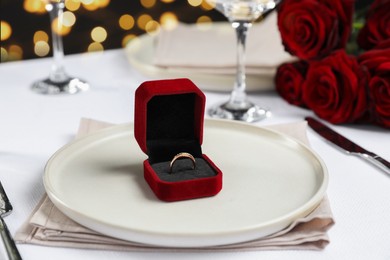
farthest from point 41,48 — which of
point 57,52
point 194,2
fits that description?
point 57,52

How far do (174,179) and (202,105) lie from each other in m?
0.09

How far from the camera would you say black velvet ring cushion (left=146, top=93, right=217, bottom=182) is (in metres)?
0.65

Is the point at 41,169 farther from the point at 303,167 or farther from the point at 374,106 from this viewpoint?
the point at 374,106

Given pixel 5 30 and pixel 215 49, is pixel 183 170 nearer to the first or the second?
pixel 215 49

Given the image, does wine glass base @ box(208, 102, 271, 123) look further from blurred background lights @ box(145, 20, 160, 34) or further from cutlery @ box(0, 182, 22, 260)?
blurred background lights @ box(145, 20, 160, 34)

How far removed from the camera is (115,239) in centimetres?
56

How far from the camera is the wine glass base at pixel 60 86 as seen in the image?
3.32ft

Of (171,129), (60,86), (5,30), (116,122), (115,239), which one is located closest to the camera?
(115,239)

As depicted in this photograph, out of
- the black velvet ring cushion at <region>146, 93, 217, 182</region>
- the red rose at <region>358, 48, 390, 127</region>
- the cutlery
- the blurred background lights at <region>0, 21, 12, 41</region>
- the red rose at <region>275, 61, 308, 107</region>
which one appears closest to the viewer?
the cutlery

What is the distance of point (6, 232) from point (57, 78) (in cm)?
51

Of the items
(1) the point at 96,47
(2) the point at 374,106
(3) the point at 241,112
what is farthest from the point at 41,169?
(1) the point at 96,47

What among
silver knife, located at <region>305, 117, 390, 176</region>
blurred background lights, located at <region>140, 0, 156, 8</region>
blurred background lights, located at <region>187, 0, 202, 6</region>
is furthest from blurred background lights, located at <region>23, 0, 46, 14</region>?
silver knife, located at <region>305, 117, 390, 176</region>

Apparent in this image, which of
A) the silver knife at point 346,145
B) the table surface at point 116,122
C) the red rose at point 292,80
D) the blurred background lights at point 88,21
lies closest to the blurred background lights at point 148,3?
the blurred background lights at point 88,21

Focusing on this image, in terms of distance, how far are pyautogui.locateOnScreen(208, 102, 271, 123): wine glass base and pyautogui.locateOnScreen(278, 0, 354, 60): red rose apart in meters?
0.10
